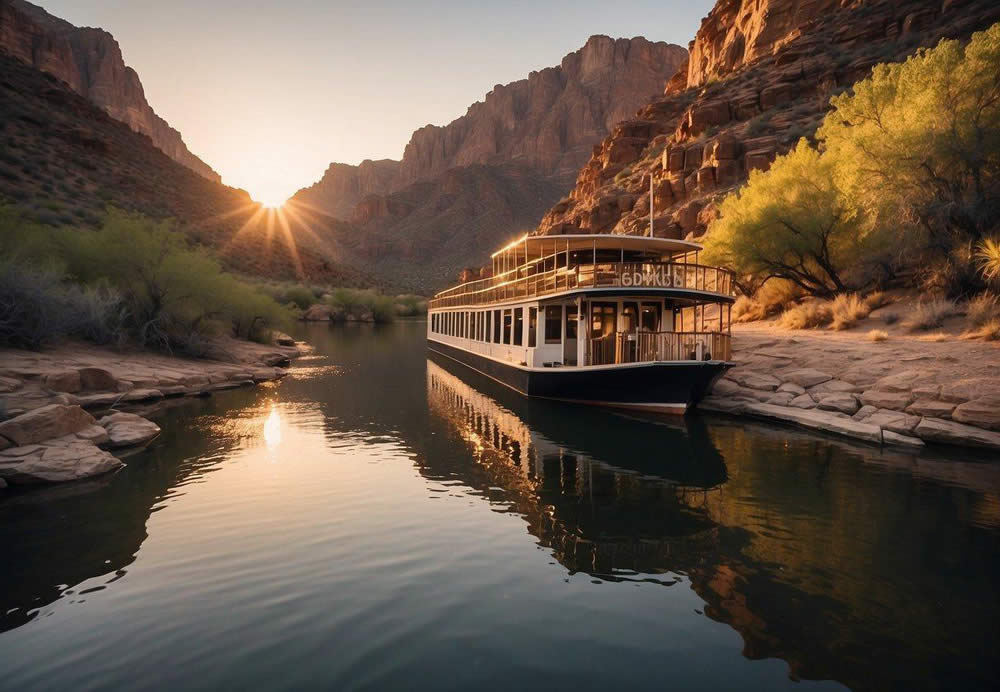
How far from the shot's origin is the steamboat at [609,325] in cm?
1623

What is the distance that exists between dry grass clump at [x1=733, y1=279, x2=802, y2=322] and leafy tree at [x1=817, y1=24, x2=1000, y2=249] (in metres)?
7.54

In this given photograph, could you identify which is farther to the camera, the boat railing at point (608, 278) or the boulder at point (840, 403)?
the boat railing at point (608, 278)

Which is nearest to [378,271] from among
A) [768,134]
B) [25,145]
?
[25,145]

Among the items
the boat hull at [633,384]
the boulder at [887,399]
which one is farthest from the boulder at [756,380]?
the boulder at [887,399]

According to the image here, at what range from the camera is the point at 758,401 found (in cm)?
1728

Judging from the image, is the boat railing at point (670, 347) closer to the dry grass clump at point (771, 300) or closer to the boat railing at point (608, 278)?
the boat railing at point (608, 278)

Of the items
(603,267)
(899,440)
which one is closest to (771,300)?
(603,267)

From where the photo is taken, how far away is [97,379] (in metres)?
16.2

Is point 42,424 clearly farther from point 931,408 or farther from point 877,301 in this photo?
point 877,301

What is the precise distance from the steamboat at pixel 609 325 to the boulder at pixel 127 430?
472 inches

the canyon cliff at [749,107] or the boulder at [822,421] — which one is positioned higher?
the canyon cliff at [749,107]

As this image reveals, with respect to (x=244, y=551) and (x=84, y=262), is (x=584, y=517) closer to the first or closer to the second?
(x=244, y=551)

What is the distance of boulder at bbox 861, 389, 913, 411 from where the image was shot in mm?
14016

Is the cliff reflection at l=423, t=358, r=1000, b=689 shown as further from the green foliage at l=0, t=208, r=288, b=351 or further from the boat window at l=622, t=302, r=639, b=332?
the green foliage at l=0, t=208, r=288, b=351
